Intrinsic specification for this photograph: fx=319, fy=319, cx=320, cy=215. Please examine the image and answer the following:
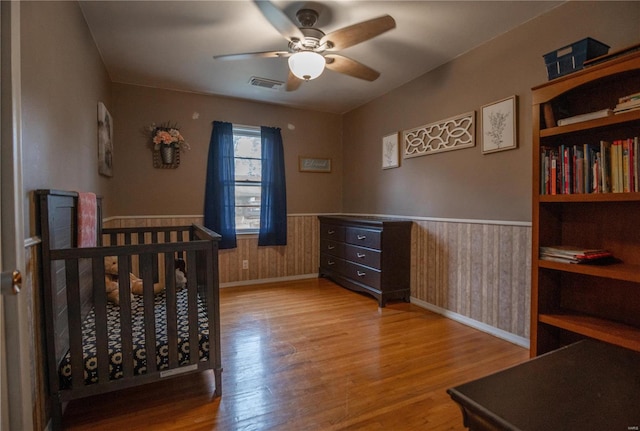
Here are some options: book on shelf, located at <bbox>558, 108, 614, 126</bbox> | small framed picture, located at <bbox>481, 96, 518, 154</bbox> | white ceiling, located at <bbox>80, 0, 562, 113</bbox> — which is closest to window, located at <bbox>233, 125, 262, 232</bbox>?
white ceiling, located at <bbox>80, 0, 562, 113</bbox>

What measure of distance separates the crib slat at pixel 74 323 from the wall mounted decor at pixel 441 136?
114 inches

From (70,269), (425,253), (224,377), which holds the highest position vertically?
(70,269)

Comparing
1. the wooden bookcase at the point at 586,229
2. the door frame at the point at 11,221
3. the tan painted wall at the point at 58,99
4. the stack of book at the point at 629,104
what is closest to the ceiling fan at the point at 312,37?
the tan painted wall at the point at 58,99

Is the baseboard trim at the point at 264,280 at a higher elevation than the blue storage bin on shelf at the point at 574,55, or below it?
below

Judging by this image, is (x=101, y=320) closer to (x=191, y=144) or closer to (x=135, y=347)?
(x=135, y=347)

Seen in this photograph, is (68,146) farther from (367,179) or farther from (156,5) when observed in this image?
(367,179)

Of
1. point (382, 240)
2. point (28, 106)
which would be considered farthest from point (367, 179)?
point (28, 106)

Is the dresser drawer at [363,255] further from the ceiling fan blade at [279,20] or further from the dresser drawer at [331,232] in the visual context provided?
the ceiling fan blade at [279,20]

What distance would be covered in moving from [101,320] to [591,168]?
2620 mm

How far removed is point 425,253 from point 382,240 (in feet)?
1.47

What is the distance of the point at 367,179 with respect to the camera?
4.18m

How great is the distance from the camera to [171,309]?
1652mm

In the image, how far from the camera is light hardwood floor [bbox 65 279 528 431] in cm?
154

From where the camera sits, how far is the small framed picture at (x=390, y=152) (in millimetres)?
3604
